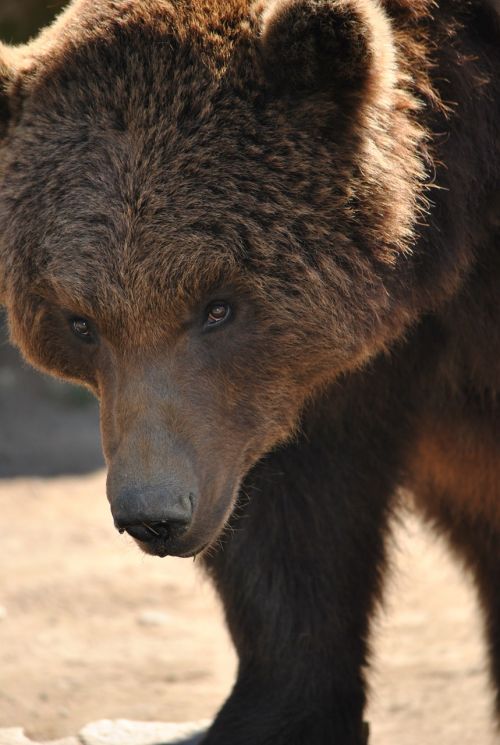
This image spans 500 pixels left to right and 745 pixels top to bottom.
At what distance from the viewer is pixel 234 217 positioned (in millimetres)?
4434

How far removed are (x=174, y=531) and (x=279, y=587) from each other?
132cm

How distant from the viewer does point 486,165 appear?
4828 millimetres

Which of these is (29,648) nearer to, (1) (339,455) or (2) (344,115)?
(1) (339,455)

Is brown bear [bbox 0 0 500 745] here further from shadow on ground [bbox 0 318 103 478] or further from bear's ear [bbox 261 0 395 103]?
shadow on ground [bbox 0 318 103 478]

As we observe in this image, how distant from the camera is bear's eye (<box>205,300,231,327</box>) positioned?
14.9ft

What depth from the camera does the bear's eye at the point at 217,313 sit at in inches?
179

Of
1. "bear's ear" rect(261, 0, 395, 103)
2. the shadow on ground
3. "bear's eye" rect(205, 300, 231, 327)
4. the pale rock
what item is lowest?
the shadow on ground

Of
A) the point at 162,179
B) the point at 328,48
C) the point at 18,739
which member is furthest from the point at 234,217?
the point at 18,739

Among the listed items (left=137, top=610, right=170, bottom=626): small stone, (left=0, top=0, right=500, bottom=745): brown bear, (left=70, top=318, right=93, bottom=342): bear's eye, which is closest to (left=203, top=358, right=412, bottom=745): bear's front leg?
(left=0, top=0, right=500, bottom=745): brown bear

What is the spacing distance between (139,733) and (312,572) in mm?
1287

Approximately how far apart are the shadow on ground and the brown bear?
6.24 m

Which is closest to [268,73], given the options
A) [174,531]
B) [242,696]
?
[174,531]

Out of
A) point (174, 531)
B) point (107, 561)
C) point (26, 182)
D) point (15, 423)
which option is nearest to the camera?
point (174, 531)

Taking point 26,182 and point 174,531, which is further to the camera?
point 26,182
